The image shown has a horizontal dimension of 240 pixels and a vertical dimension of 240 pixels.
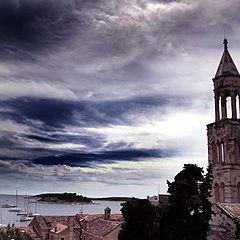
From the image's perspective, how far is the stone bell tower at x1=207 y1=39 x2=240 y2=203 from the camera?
1854 inches

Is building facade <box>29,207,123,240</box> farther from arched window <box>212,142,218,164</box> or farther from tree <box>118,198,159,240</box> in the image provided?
tree <box>118,198,159,240</box>

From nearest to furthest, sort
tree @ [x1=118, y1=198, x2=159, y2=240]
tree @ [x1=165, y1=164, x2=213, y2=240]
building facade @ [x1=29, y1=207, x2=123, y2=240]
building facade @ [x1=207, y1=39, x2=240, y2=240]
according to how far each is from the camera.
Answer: tree @ [x1=165, y1=164, x2=213, y2=240] → tree @ [x1=118, y1=198, x2=159, y2=240] → building facade @ [x1=207, y1=39, x2=240, y2=240] → building facade @ [x1=29, y1=207, x2=123, y2=240]

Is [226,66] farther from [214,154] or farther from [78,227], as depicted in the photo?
[78,227]

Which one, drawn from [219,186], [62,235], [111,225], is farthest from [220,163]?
[62,235]

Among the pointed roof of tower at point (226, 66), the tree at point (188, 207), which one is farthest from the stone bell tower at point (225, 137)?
the tree at point (188, 207)

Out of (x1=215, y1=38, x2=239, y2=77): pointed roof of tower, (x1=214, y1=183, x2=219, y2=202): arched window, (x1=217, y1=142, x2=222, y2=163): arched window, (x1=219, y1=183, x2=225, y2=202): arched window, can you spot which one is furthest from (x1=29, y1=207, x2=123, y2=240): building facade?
(x1=215, y1=38, x2=239, y2=77): pointed roof of tower

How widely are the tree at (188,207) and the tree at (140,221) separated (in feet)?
5.42

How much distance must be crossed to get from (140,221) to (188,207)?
18.4 ft

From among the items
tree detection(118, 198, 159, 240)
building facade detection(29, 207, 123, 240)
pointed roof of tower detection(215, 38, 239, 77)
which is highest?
pointed roof of tower detection(215, 38, 239, 77)

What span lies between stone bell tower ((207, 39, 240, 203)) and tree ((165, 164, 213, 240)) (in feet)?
38.1

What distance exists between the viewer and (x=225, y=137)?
47.8m

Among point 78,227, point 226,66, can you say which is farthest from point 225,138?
point 78,227

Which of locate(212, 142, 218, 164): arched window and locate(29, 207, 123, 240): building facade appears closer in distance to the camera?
locate(212, 142, 218, 164): arched window

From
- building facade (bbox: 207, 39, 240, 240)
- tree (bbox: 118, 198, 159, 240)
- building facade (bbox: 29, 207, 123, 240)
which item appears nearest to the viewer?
tree (bbox: 118, 198, 159, 240)
